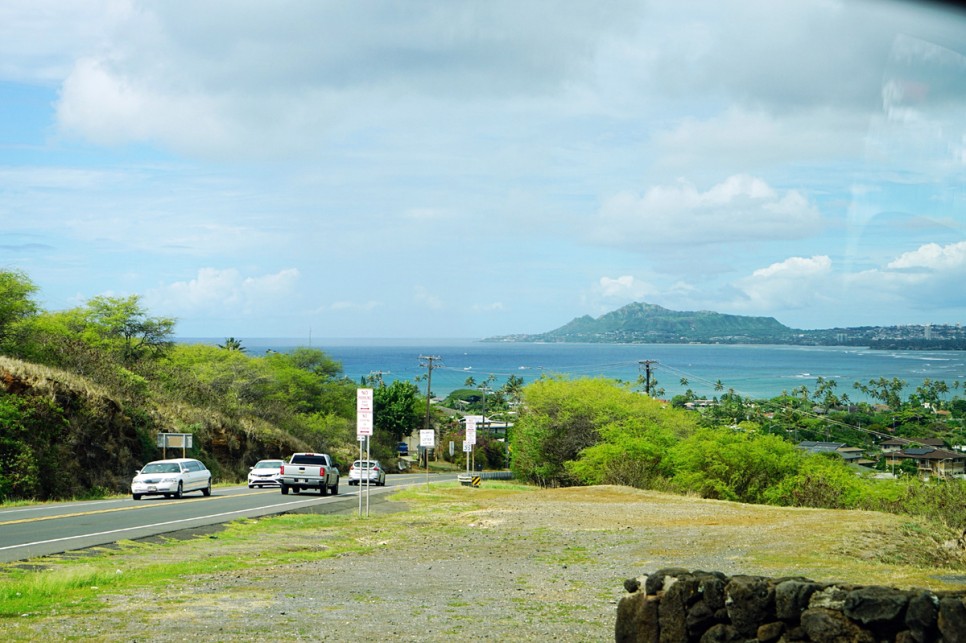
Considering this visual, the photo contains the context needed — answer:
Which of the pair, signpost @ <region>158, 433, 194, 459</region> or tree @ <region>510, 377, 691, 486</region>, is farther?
tree @ <region>510, 377, 691, 486</region>

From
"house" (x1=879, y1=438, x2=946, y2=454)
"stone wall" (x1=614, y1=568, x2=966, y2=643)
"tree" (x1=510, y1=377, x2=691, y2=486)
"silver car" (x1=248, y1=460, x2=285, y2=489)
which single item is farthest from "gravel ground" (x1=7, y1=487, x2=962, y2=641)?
"house" (x1=879, y1=438, x2=946, y2=454)

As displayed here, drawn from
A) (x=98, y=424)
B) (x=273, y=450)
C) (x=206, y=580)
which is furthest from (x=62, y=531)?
(x=273, y=450)

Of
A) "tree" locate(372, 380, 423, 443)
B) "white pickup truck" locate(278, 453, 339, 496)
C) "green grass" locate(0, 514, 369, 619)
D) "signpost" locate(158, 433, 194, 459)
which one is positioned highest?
"green grass" locate(0, 514, 369, 619)

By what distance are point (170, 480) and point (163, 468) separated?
3.51ft

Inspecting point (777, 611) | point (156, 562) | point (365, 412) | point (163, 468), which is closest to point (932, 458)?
point (365, 412)

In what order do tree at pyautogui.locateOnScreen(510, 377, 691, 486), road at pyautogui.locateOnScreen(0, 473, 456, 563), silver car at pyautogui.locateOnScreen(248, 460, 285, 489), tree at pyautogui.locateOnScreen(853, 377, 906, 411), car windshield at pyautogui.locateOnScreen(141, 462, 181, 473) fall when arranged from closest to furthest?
road at pyautogui.locateOnScreen(0, 473, 456, 563)
car windshield at pyautogui.locateOnScreen(141, 462, 181, 473)
silver car at pyautogui.locateOnScreen(248, 460, 285, 489)
tree at pyautogui.locateOnScreen(510, 377, 691, 486)
tree at pyautogui.locateOnScreen(853, 377, 906, 411)

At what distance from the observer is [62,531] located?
21656 millimetres

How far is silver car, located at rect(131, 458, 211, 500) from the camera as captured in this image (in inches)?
1346

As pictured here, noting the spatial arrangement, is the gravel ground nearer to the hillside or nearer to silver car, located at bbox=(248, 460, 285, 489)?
the hillside

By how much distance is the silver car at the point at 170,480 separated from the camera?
34.2m

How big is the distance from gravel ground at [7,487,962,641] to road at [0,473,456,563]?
4.93m

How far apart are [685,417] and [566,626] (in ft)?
140

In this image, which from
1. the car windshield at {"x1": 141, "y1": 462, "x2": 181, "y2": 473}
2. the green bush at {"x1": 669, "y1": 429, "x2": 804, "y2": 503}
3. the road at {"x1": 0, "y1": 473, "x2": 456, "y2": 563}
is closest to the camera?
the road at {"x1": 0, "y1": 473, "x2": 456, "y2": 563}

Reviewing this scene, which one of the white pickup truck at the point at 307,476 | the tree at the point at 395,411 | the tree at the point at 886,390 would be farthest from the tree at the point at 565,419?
the tree at the point at 886,390
